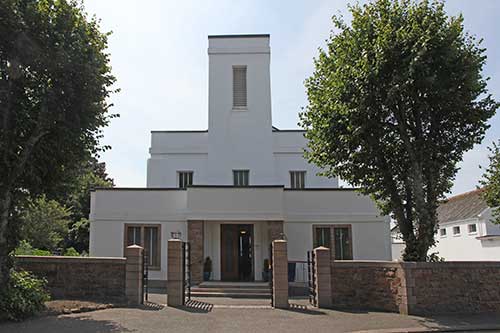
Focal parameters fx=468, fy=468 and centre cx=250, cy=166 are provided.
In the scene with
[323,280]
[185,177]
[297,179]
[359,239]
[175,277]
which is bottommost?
[323,280]

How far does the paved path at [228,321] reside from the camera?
31.9 feet

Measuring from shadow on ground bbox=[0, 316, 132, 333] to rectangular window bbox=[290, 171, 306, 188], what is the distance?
15.5 meters

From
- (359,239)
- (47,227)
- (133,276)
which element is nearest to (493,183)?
(359,239)

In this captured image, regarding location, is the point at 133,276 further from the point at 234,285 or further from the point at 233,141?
the point at 233,141

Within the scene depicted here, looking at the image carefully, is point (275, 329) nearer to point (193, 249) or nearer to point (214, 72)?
point (193, 249)

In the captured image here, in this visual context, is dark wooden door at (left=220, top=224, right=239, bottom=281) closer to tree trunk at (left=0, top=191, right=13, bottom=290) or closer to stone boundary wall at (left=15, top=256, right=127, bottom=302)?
stone boundary wall at (left=15, top=256, right=127, bottom=302)

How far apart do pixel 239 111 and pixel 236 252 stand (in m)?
7.85

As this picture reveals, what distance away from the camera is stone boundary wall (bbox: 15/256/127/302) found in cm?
1290

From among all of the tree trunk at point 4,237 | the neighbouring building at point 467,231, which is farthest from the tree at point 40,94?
the neighbouring building at point 467,231

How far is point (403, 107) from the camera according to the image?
41.0ft

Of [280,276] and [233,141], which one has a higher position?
[233,141]

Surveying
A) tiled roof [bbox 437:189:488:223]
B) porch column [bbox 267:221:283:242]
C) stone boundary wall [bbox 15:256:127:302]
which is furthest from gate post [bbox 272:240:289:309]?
tiled roof [bbox 437:189:488:223]

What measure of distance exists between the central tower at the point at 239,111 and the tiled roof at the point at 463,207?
18192 millimetres

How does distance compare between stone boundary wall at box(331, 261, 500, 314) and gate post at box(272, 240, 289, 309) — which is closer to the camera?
stone boundary wall at box(331, 261, 500, 314)
